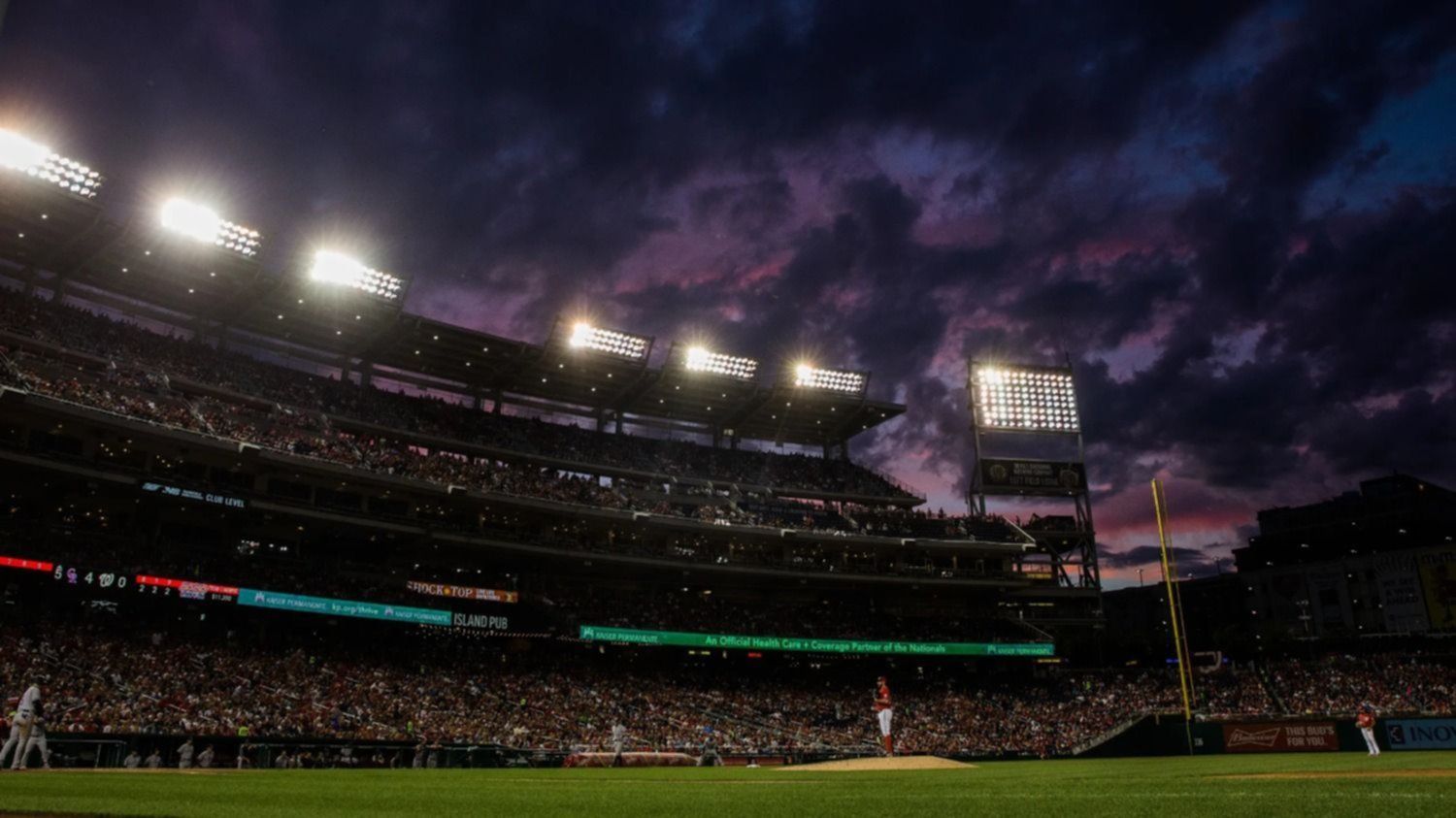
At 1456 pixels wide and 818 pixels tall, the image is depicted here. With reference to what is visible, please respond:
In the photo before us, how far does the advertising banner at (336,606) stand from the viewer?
3628 cm

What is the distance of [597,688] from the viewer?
43.5m

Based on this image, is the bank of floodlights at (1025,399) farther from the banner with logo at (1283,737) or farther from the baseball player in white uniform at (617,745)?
the baseball player in white uniform at (617,745)

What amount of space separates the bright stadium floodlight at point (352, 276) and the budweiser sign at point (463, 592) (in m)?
14.9

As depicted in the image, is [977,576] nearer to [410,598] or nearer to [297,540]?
[410,598]

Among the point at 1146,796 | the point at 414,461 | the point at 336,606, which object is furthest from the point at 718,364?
the point at 1146,796

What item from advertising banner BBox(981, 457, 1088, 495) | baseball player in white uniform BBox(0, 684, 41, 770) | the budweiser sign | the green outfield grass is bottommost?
the green outfield grass

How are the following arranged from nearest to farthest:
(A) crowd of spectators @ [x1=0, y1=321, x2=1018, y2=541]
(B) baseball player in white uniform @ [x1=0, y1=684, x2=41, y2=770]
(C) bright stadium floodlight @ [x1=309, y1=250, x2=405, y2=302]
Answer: (B) baseball player in white uniform @ [x1=0, y1=684, x2=41, y2=770]
(A) crowd of spectators @ [x1=0, y1=321, x2=1018, y2=541]
(C) bright stadium floodlight @ [x1=309, y1=250, x2=405, y2=302]

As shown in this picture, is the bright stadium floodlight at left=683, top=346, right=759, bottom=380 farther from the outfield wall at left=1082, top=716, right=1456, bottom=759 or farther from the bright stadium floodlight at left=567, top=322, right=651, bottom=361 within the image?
the outfield wall at left=1082, top=716, right=1456, bottom=759

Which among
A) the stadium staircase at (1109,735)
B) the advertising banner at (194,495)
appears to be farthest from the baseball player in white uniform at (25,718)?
the stadium staircase at (1109,735)

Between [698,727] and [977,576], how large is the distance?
2539 cm

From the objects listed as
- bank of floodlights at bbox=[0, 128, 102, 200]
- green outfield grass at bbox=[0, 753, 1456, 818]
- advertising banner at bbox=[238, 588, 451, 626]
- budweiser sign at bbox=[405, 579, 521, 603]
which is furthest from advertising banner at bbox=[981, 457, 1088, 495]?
bank of floodlights at bbox=[0, 128, 102, 200]

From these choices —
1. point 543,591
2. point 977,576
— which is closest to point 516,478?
point 543,591

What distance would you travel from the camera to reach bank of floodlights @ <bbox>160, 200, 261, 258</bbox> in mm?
39781

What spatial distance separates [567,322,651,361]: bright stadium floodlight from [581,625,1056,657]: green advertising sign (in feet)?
53.9
